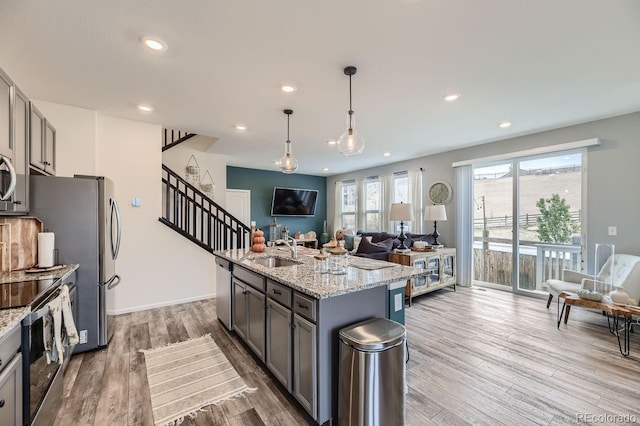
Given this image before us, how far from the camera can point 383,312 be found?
211cm

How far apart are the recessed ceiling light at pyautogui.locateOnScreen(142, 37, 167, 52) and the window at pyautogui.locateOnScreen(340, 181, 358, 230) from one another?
628cm

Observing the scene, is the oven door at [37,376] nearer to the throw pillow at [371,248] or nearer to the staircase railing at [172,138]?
the throw pillow at [371,248]

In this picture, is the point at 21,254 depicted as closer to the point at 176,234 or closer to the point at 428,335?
the point at 176,234

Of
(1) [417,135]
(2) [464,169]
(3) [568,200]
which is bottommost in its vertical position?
(3) [568,200]

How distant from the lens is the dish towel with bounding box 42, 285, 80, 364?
5.38 ft

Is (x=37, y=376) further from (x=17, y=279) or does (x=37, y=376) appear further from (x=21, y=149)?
(x=21, y=149)

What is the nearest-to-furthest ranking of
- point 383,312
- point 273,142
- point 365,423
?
point 365,423 → point 383,312 → point 273,142

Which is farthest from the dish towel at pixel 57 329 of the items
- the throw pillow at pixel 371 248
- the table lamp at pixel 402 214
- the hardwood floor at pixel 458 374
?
the table lamp at pixel 402 214

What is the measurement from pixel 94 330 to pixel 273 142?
12.1ft

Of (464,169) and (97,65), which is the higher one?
(97,65)

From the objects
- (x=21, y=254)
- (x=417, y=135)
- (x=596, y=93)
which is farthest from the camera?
(x=417, y=135)

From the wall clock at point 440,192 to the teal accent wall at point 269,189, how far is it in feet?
13.0

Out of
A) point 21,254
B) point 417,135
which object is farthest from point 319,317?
point 417,135

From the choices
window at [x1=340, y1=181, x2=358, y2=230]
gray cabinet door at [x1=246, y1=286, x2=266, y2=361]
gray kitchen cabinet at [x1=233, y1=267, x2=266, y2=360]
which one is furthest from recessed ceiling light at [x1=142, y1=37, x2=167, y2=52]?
window at [x1=340, y1=181, x2=358, y2=230]
